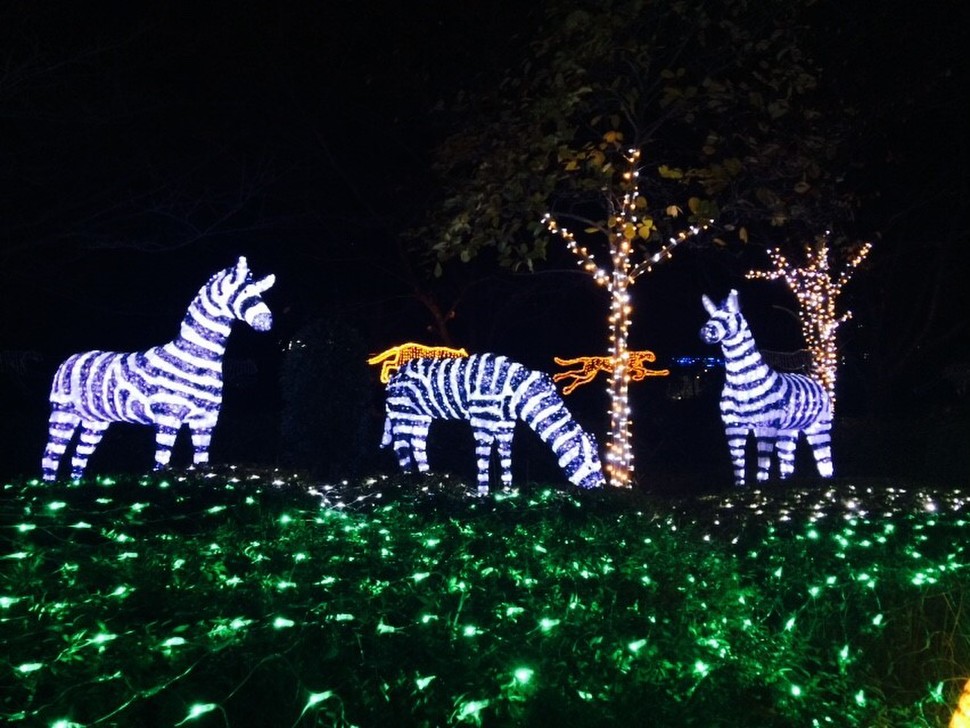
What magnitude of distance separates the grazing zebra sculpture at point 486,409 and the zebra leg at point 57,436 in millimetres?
4528

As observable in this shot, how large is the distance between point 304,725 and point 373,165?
748 inches

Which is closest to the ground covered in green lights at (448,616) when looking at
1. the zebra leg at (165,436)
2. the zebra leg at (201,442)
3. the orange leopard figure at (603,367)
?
the zebra leg at (201,442)

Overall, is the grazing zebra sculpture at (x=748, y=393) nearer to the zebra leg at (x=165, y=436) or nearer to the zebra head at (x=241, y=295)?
the zebra head at (x=241, y=295)

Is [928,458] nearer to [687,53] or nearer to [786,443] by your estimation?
[786,443]

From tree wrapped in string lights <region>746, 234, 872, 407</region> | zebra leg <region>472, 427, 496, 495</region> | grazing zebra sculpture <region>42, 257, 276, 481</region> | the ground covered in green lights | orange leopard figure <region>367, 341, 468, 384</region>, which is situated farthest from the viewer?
tree wrapped in string lights <region>746, 234, 872, 407</region>

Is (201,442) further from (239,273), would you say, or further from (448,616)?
(448,616)

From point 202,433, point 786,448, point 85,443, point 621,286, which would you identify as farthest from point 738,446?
point 85,443

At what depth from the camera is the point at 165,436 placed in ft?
34.8

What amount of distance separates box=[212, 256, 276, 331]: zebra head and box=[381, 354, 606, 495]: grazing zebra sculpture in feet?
10.8

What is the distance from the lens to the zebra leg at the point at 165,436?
34.7ft

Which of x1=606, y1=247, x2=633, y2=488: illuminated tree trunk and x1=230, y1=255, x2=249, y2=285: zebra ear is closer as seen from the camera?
x1=230, y1=255, x2=249, y2=285: zebra ear

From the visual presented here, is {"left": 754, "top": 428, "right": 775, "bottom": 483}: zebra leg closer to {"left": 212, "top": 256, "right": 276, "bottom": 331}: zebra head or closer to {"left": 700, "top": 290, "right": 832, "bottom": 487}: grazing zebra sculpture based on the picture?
{"left": 700, "top": 290, "right": 832, "bottom": 487}: grazing zebra sculpture

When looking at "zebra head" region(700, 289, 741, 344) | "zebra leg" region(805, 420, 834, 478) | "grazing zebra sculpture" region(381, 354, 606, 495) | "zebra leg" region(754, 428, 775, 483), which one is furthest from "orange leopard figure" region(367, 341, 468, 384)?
"zebra leg" region(805, 420, 834, 478)

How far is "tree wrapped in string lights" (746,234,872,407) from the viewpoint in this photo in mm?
19531
